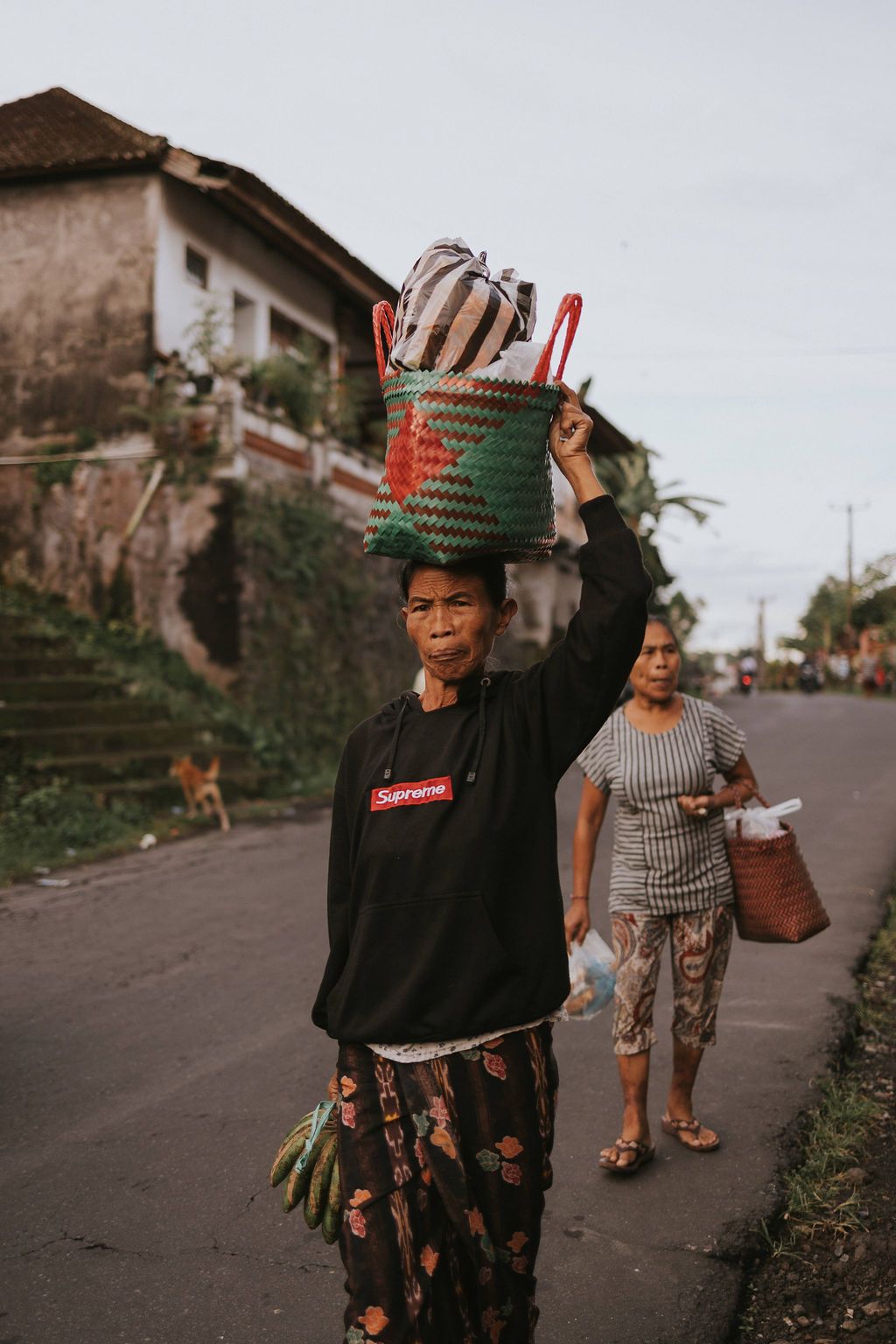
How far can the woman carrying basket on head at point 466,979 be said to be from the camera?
2172mm

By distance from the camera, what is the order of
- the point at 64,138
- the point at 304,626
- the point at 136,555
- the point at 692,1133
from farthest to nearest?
the point at 64,138 < the point at 304,626 < the point at 136,555 < the point at 692,1133

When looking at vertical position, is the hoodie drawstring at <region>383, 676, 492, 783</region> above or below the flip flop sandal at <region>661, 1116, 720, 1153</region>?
above

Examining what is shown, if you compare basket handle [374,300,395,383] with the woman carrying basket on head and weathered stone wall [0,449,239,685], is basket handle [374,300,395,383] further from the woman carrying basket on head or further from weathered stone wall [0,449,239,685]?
weathered stone wall [0,449,239,685]

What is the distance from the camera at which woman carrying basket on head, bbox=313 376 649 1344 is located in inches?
85.5

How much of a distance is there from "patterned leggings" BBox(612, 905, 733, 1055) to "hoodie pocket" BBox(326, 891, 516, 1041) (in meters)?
1.99

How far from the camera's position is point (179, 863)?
930 centimetres

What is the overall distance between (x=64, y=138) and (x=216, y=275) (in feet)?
7.94

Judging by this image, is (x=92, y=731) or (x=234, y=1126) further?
(x=92, y=731)

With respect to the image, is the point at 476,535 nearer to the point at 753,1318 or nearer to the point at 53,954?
the point at 753,1318

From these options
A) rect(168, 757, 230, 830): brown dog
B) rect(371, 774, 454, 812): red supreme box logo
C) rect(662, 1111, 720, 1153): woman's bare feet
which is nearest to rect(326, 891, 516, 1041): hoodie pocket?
rect(371, 774, 454, 812): red supreme box logo

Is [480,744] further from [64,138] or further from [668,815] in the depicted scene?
[64,138]

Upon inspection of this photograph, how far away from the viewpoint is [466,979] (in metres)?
2.18

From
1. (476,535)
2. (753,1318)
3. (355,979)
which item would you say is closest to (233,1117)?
(753,1318)

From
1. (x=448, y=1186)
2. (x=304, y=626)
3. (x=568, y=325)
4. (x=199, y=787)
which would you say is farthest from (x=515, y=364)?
(x=304, y=626)
